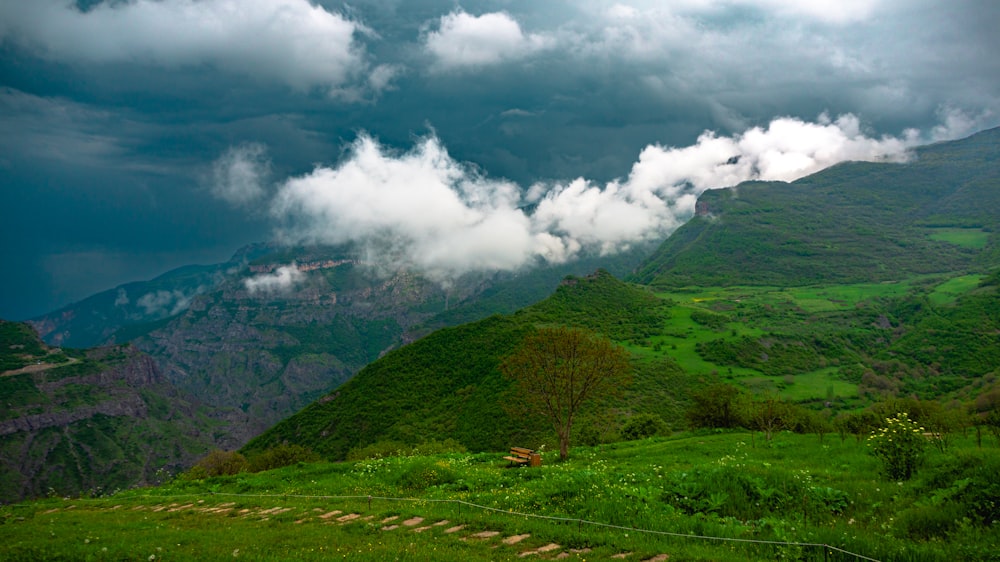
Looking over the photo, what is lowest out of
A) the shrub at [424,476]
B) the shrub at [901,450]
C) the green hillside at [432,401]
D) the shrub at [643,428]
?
the green hillside at [432,401]

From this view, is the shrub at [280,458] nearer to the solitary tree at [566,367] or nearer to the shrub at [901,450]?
the solitary tree at [566,367]

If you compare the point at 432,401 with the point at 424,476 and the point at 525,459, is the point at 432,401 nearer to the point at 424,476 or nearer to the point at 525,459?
the point at 525,459

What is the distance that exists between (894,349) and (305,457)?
185325 mm

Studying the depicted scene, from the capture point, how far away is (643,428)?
50.4 meters

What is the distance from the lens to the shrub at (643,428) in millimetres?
49594

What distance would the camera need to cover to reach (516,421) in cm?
8450

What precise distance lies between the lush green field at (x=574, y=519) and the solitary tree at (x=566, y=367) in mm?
12151

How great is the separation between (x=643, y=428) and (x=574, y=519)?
140ft

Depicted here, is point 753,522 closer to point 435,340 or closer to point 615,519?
point 615,519

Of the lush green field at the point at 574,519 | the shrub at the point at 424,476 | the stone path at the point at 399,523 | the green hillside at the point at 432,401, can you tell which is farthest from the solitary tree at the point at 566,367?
the green hillside at the point at 432,401

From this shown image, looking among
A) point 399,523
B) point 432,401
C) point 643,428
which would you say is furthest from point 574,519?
point 432,401

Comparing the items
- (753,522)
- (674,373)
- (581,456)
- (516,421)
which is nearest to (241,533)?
(753,522)

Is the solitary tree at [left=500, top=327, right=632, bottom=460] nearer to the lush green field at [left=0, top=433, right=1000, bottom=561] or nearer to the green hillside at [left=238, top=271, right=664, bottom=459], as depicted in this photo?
the lush green field at [left=0, top=433, right=1000, bottom=561]

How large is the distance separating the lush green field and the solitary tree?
12.2 metres
